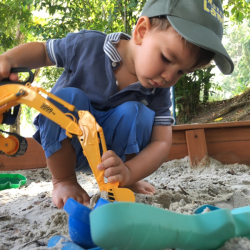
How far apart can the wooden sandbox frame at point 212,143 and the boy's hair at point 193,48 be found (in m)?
0.86

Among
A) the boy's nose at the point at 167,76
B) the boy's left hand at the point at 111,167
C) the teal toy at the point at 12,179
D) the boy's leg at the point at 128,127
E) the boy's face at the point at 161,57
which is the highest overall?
the boy's face at the point at 161,57

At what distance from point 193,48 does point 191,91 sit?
236 cm

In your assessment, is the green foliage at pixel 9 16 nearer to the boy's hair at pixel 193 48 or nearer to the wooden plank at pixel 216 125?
the wooden plank at pixel 216 125

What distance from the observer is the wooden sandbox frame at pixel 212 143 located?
193 centimetres

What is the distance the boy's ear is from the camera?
118 cm

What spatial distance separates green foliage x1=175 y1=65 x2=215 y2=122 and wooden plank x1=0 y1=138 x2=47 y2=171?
70.4 inches

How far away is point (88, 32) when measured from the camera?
137 cm

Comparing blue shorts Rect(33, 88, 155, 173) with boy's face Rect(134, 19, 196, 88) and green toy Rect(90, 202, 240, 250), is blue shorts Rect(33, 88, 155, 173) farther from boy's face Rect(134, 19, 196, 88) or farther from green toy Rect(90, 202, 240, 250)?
green toy Rect(90, 202, 240, 250)

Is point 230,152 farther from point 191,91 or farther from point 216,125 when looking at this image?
point 191,91

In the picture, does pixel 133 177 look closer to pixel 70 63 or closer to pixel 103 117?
pixel 103 117

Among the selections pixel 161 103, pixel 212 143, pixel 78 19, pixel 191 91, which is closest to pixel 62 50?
pixel 161 103

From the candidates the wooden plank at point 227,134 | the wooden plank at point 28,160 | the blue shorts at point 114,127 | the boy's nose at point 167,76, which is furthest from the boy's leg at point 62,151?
the wooden plank at point 227,134

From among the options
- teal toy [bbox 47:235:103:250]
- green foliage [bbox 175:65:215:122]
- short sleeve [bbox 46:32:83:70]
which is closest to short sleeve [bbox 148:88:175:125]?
short sleeve [bbox 46:32:83:70]

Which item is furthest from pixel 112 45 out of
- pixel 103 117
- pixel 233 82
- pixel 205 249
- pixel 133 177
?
pixel 233 82
